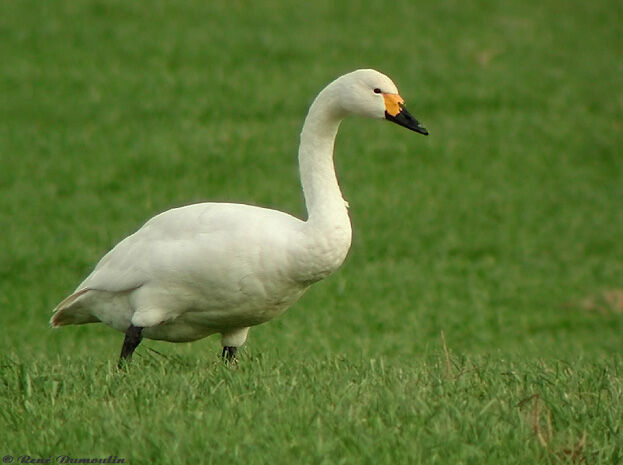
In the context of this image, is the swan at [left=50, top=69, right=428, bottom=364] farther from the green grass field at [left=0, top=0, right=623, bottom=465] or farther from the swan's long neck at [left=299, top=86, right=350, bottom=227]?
the green grass field at [left=0, top=0, right=623, bottom=465]

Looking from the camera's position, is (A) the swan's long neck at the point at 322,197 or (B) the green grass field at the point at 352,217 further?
(A) the swan's long neck at the point at 322,197

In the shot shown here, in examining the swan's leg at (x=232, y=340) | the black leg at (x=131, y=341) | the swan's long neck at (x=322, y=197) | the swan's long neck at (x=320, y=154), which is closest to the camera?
the swan's long neck at (x=322, y=197)

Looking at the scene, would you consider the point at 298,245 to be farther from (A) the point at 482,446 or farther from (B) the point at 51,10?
(B) the point at 51,10

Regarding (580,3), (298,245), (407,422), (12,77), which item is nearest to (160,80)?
(12,77)

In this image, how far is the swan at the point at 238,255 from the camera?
6230 mm

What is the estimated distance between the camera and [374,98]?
A: 257 inches

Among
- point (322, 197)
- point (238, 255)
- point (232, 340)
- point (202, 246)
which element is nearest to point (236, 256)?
point (238, 255)

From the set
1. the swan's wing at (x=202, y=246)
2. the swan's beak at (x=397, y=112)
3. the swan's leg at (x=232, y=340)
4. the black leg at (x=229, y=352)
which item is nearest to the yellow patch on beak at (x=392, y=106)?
the swan's beak at (x=397, y=112)

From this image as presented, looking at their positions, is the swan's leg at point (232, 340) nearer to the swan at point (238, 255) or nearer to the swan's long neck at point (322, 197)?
the swan at point (238, 255)

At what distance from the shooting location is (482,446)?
15.9ft

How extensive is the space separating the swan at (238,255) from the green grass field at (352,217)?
29cm

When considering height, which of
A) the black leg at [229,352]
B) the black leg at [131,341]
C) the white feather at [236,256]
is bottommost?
the black leg at [229,352]

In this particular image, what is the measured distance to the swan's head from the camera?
6.54m

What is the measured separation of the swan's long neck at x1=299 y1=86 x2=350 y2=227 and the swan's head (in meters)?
0.11
